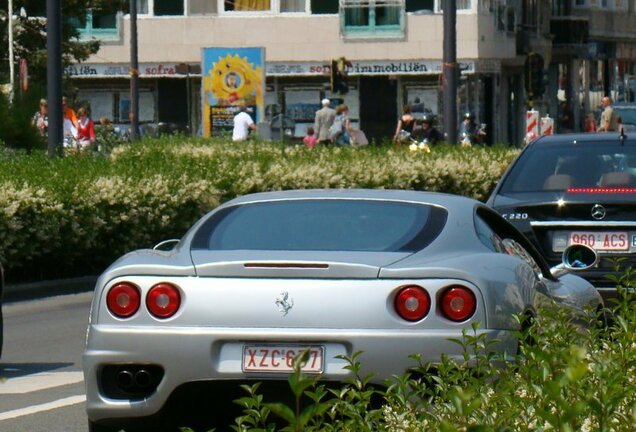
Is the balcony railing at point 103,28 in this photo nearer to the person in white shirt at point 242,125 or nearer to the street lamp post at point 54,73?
the person in white shirt at point 242,125

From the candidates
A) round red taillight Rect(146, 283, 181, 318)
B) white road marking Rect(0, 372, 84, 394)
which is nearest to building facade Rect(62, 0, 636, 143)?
white road marking Rect(0, 372, 84, 394)

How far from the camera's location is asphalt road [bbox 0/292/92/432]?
924 cm

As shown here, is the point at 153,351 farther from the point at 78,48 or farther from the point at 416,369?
the point at 78,48

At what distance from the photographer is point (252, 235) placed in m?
8.30

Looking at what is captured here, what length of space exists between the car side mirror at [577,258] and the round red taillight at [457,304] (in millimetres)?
1950

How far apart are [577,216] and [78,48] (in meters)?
38.4

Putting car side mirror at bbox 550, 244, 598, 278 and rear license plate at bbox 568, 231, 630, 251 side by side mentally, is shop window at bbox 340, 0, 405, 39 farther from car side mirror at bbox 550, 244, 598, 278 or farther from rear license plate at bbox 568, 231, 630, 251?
car side mirror at bbox 550, 244, 598, 278

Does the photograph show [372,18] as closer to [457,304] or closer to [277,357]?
[457,304]

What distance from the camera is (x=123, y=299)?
7.70 metres

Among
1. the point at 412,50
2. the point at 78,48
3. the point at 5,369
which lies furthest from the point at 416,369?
the point at 412,50

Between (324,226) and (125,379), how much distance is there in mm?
1297


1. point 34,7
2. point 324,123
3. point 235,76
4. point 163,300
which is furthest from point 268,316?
point 34,7

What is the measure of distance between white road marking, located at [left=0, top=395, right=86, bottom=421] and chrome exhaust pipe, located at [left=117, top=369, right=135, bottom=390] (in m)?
1.78

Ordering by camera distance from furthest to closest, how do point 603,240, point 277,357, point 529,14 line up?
point 529,14 → point 603,240 → point 277,357
